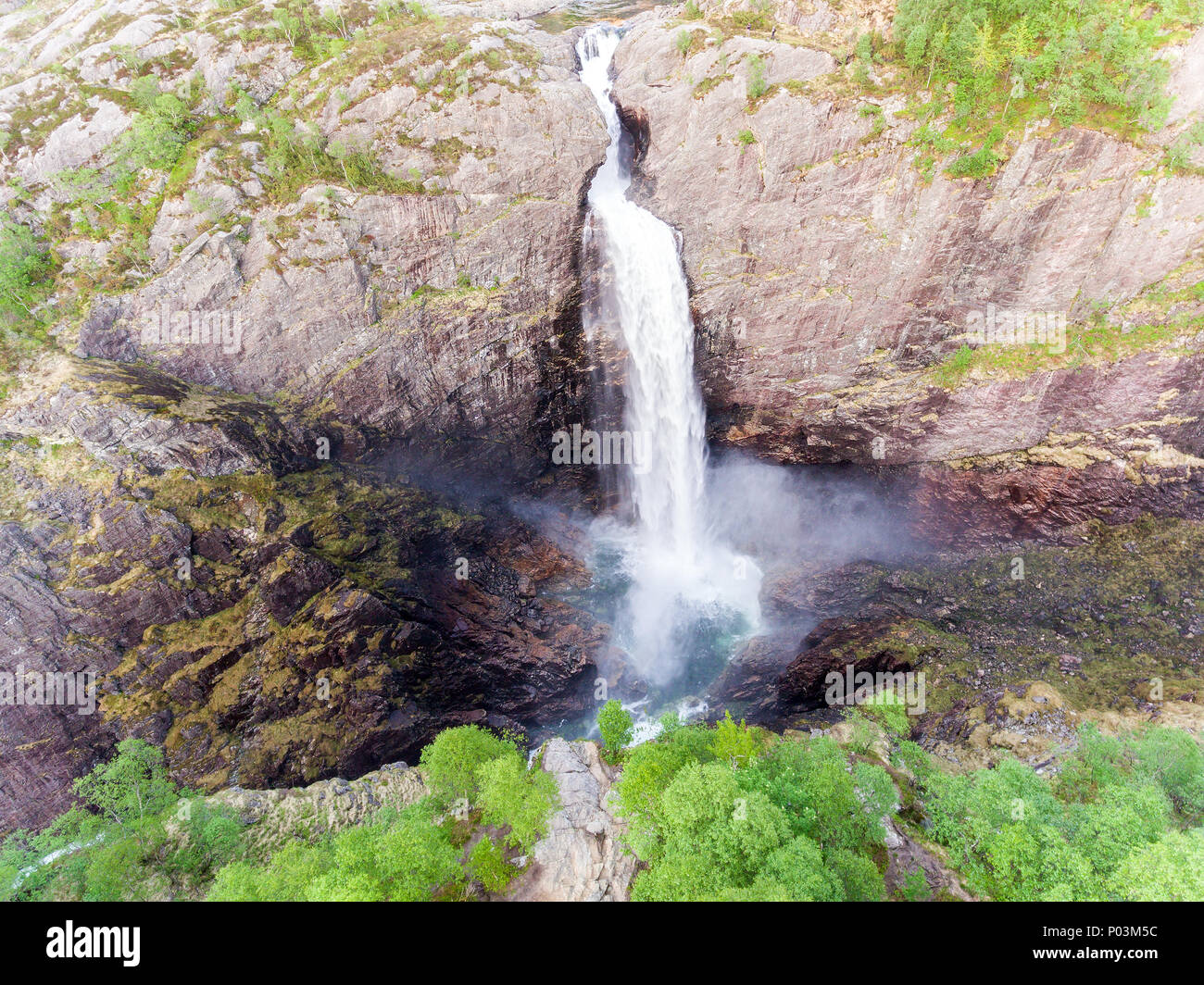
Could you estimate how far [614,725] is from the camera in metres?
22.1

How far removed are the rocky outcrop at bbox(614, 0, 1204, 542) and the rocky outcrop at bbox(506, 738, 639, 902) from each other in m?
29.2

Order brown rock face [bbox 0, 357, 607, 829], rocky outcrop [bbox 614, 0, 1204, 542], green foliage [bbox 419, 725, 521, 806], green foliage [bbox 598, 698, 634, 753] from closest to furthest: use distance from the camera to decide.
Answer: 1. green foliage [bbox 419, 725, 521, 806]
2. green foliage [bbox 598, 698, 634, 753]
3. brown rock face [bbox 0, 357, 607, 829]
4. rocky outcrop [bbox 614, 0, 1204, 542]

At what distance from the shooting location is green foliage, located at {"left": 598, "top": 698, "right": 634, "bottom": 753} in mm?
22125

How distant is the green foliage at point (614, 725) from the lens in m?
22.1

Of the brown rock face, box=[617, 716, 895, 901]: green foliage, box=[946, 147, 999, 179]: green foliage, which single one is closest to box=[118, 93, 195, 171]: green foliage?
the brown rock face

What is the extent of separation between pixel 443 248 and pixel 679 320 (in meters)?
16.3

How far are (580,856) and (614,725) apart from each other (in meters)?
5.47

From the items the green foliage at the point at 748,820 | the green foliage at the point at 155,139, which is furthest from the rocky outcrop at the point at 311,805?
the green foliage at the point at 155,139

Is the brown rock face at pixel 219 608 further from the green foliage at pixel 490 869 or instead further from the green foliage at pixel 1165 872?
the green foliage at pixel 1165 872

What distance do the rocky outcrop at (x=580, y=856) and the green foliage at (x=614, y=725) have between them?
241 cm

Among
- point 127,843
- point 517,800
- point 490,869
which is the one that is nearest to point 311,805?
point 127,843

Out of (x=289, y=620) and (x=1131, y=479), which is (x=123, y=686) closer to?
(x=289, y=620)

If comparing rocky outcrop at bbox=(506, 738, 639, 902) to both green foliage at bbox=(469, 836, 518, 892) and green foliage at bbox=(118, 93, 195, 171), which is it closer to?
green foliage at bbox=(469, 836, 518, 892)

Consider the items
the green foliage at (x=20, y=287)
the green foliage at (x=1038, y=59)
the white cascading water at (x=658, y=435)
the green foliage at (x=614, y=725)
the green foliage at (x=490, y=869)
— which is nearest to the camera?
the green foliage at (x=490, y=869)
